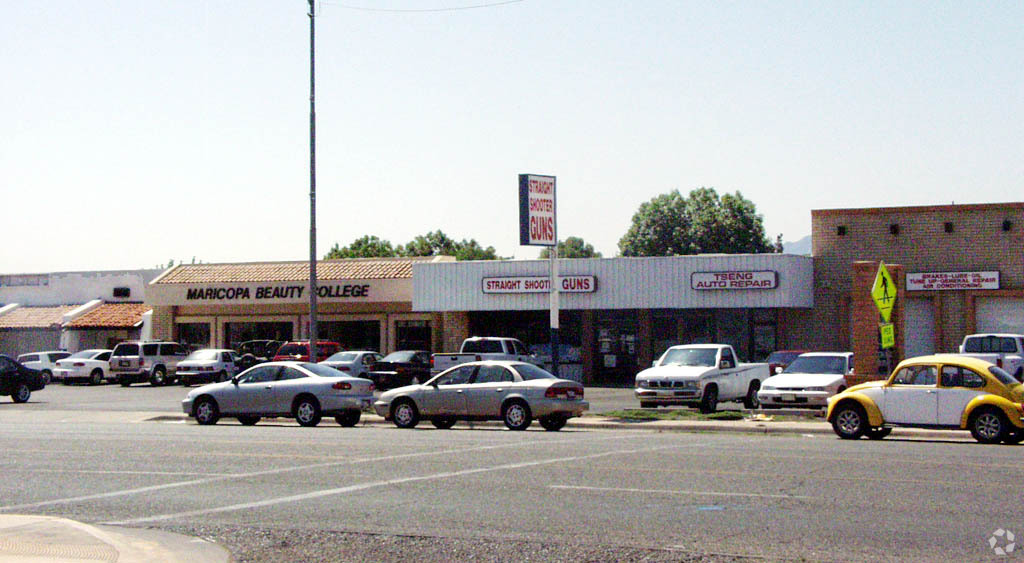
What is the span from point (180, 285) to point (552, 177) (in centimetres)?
2943

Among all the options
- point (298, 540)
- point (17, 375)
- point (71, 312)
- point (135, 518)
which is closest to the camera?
point (298, 540)

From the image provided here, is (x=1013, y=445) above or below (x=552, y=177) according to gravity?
below

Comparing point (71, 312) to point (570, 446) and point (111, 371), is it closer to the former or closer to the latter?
point (111, 371)

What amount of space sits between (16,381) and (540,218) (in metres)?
19.1

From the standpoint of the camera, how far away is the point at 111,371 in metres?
48.7

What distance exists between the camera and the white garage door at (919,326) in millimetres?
41406

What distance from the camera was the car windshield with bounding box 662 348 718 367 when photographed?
1125 inches

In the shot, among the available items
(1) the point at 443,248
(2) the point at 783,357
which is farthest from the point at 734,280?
(1) the point at 443,248

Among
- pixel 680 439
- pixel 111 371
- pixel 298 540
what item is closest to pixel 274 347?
pixel 111 371

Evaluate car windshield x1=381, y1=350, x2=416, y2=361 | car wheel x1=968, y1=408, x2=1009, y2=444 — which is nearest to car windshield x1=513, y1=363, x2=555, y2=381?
car wheel x1=968, y1=408, x2=1009, y2=444

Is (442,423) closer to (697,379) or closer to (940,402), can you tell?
(697,379)

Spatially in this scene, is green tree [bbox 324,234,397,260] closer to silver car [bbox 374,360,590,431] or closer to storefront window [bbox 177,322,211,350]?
storefront window [bbox 177,322,211,350]

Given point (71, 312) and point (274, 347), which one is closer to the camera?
point (274, 347)

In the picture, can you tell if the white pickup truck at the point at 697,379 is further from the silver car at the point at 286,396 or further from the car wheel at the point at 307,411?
the car wheel at the point at 307,411
